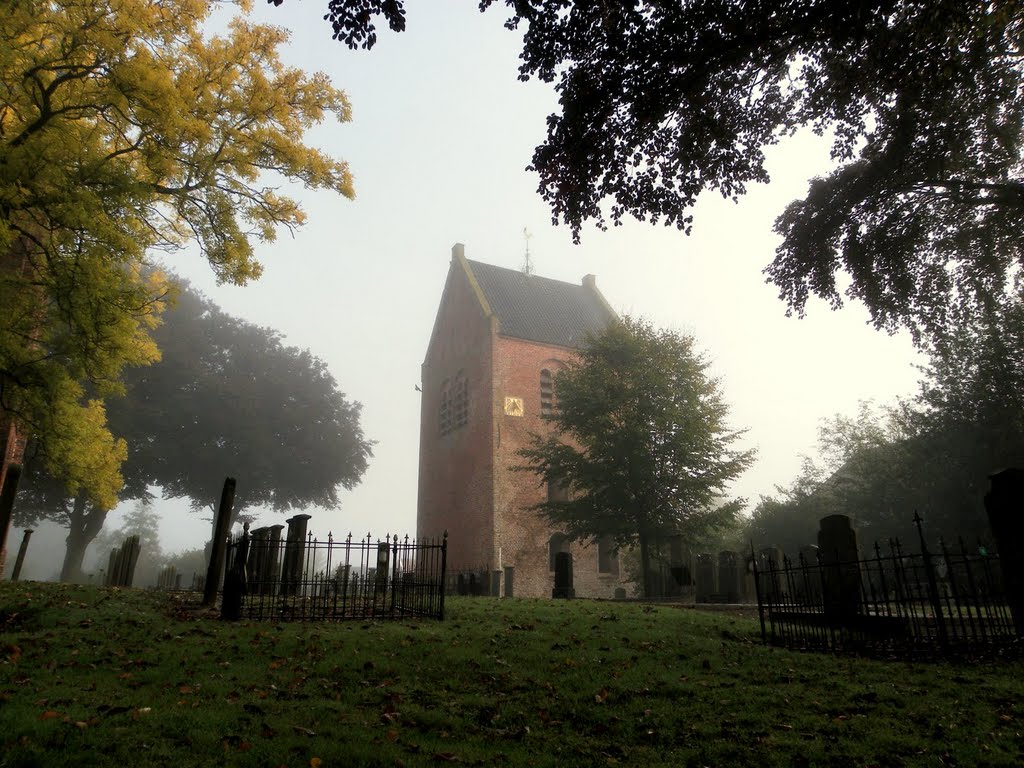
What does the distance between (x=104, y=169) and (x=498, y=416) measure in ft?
71.1

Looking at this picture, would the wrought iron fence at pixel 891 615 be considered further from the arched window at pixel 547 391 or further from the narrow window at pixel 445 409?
the narrow window at pixel 445 409

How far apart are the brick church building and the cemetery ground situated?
16.3 m

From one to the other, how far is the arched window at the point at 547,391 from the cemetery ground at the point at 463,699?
22.7 meters

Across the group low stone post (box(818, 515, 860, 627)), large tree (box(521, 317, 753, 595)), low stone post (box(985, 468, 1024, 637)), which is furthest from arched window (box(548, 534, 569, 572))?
low stone post (box(985, 468, 1024, 637))

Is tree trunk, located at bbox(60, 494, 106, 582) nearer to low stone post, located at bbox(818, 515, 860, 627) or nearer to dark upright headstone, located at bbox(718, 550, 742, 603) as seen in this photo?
dark upright headstone, located at bbox(718, 550, 742, 603)

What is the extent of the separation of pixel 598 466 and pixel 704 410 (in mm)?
4345

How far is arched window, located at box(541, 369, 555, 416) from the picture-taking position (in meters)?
32.1

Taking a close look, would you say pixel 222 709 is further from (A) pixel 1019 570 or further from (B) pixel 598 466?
(B) pixel 598 466

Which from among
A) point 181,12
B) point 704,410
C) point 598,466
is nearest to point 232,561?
point 181,12

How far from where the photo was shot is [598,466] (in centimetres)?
2327

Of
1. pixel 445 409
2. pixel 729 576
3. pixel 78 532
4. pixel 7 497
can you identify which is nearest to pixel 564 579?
pixel 729 576

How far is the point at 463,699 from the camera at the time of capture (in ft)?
19.8

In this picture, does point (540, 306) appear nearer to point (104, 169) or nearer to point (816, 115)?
point (816, 115)

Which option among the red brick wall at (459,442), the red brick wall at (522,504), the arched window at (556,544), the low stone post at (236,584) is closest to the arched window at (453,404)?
the red brick wall at (459,442)
